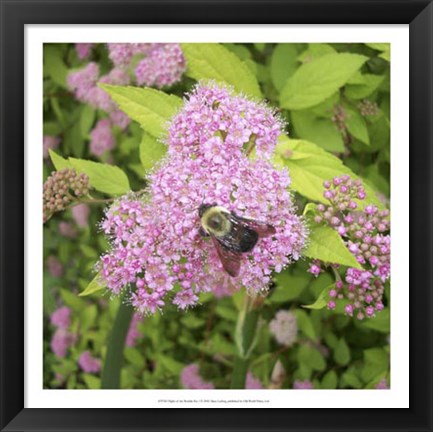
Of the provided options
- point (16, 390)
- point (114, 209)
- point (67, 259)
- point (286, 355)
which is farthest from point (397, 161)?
point (16, 390)

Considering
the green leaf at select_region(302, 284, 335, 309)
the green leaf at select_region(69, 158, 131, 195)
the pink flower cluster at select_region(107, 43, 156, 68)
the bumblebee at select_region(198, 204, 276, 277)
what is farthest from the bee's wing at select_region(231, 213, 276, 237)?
the pink flower cluster at select_region(107, 43, 156, 68)

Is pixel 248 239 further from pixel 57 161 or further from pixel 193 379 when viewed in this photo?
pixel 57 161

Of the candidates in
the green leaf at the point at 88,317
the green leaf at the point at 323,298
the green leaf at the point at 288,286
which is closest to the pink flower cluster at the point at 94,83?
the green leaf at the point at 88,317

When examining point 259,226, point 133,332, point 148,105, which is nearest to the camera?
point 259,226

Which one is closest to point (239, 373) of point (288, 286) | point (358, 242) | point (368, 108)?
point (288, 286)

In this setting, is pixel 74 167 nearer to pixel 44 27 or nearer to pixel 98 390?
pixel 44 27

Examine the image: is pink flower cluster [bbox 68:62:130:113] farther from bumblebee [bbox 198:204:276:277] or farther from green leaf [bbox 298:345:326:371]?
green leaf [bbox 298:345:326:371]
